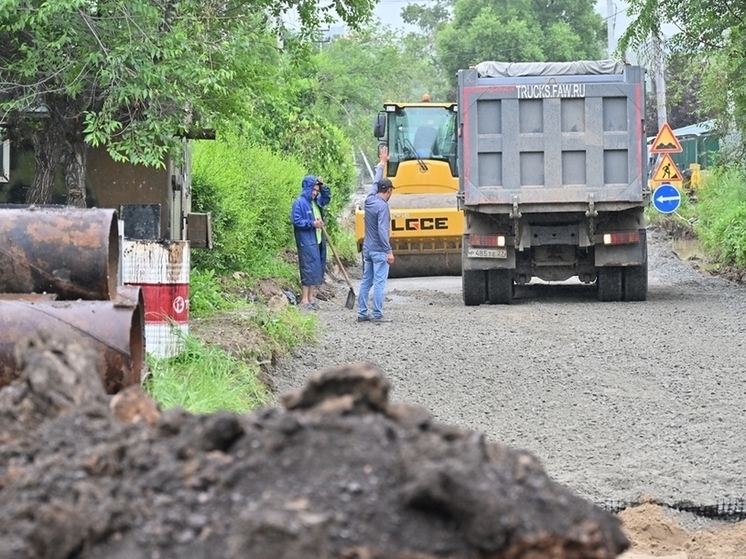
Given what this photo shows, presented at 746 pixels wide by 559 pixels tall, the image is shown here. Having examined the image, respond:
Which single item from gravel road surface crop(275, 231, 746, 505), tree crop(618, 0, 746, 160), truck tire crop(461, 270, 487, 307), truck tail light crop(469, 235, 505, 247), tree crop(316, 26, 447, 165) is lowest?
gravel road surface crop(275, 231, 746, 505)

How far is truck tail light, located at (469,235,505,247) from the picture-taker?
1623cm

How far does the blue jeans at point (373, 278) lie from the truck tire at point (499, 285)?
7.45 feet

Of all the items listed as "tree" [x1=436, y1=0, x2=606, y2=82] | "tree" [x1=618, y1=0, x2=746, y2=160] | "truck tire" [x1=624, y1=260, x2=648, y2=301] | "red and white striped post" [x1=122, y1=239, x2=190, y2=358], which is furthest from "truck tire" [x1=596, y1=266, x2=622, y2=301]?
"tree" [x1=436, y1=0, x2=606, y2=82]

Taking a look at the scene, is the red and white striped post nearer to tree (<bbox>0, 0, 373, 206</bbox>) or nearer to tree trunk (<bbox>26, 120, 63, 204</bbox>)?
tree (<bbox>0, 0, 373, 206</bbox>)

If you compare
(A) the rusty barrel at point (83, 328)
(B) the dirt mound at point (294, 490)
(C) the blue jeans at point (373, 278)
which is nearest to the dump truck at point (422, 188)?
(C) the blue jeans at point (373, 278)

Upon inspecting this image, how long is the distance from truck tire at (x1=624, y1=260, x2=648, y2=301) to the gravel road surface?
0.29 metres

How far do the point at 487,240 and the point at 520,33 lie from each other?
39898 millimetres

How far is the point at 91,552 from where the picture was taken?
101 inches

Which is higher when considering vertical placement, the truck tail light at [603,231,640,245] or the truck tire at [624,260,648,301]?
the truck tail light at [603,231,640,245]

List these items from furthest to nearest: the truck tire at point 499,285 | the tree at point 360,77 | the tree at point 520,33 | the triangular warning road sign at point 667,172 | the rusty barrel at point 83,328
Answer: the tree at point 520,33
the tree at point 360,77
the triangular warning road sign at point 667,172
the truck tire at point 499,285
the rusty barrel at point 83,328

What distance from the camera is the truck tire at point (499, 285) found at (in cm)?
1667

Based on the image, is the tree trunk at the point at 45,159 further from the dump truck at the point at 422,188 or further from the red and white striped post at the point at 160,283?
the dump truck at the point at 422,188

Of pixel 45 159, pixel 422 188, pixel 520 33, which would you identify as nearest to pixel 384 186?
pixel 45 159

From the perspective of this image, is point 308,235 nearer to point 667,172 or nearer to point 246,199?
point 246,199
